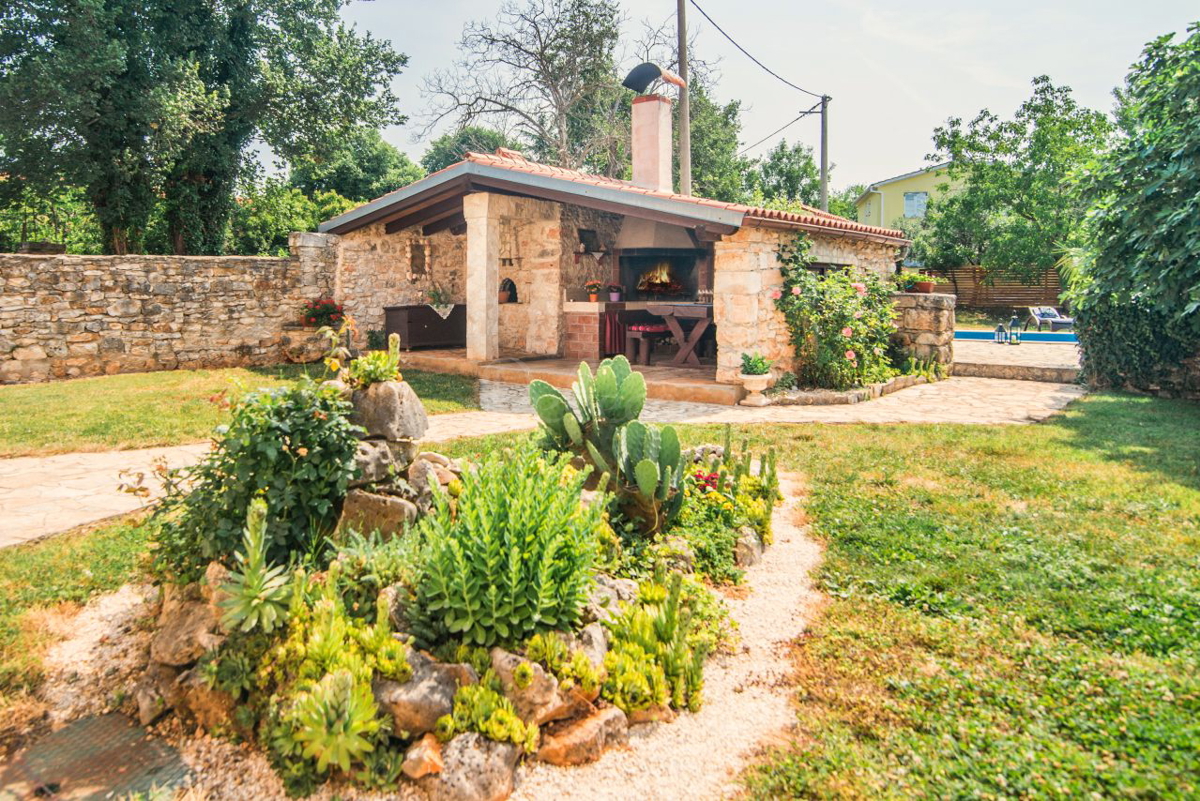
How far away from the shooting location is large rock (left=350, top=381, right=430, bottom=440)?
152 inches

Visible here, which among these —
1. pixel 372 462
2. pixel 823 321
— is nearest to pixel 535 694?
pixel 372 462

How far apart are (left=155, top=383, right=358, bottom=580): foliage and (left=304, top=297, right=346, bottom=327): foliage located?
10053 mm

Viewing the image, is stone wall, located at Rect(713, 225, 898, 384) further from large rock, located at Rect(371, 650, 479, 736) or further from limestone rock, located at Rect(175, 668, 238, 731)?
limestone rock, located at Rect(175, 668, 238, 731)

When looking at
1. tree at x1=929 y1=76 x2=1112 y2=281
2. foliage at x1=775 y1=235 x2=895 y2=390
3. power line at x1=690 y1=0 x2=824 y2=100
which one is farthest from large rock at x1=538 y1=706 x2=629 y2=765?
tree at x1=929 y1=76 x2=1112 y2=281

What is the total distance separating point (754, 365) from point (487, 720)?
7.64m

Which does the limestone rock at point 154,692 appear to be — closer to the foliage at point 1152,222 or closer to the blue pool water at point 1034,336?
the foliage at point 1152,222

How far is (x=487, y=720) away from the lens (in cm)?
286

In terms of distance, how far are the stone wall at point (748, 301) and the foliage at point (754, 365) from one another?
0.11 meters

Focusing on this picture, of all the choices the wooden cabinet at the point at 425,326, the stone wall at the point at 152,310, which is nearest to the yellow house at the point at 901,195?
the wooden cabinet at the point at 425,326

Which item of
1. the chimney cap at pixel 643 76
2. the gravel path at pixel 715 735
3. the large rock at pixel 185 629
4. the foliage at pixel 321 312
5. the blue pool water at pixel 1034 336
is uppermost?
the chimney cap at pixel 643 76

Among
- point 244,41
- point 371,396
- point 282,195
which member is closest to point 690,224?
point 371,396

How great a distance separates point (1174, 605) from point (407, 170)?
1125 inches

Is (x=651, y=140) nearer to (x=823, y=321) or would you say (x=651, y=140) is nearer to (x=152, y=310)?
(x=823, y=321)

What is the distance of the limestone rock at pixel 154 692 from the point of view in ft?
10.8
